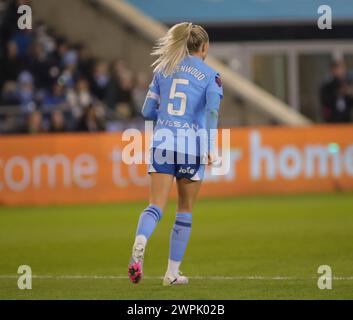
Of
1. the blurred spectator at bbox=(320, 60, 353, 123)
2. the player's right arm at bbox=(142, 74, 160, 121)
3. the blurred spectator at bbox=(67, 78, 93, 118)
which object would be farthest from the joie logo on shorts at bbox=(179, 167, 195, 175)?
the blurred spectator at bbox=(320, 60, 353, 123)

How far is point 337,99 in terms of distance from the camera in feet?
77.6

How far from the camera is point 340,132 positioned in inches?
800

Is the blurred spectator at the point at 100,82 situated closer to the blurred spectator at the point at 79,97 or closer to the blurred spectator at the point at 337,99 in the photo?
the blurred spectator at the point at 79,97

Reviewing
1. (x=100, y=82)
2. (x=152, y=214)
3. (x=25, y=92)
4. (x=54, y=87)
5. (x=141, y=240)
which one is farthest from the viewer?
(x=100, y=82)

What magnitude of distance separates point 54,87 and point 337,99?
6.77 m

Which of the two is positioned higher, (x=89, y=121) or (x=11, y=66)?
(x=11, y=66)

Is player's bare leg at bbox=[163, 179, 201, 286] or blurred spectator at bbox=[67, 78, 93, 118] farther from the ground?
blurred spectator at bbox=[67, 78, 93, 118]

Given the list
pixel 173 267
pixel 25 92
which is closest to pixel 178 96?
pixel 173 267

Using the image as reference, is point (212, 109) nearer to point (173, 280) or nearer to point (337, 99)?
point (173, 280)

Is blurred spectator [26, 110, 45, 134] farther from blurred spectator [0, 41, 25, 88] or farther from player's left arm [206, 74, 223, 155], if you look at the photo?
player's left arm [206, 74, 223, 155]

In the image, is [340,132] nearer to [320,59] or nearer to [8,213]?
[8,213]

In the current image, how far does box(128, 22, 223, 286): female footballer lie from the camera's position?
8.80 m

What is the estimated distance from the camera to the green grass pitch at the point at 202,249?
8672 mm
